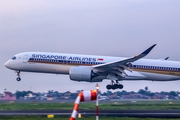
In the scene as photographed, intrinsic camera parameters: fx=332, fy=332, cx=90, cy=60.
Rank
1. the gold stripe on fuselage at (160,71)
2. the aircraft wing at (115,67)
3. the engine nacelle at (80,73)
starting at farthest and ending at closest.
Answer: the gold stripe on fuselage at (160,71), the engine nacelle at (80,73), the aircraft wing at (115,67)

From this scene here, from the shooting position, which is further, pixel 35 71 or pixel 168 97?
pixel 168 97

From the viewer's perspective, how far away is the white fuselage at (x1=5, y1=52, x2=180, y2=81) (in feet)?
111

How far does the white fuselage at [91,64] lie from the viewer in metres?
33.8

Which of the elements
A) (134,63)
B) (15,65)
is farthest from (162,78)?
(15,65)

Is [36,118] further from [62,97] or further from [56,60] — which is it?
[62,97]

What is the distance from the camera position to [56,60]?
33.9m

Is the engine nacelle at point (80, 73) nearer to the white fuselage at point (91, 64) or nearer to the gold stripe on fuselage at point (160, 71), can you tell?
the white fuselage at point (91, 64)

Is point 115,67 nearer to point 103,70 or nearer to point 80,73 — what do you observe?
point 103,70

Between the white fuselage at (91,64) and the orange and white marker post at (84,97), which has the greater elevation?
the white fuselage at (91,64)

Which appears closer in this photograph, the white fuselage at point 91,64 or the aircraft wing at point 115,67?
the aircraft wing at point 115,67

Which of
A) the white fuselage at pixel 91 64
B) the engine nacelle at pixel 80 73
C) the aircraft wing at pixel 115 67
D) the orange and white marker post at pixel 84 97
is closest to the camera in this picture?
the orange and white marker post at pixel 84 97

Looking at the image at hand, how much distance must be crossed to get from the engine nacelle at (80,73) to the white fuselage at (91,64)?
146 cm

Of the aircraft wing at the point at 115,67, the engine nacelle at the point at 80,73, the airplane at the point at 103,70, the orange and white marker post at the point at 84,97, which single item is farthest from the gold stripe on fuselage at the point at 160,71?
the orange and white marker post at the point at 84,97

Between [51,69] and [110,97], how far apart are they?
19319 millimetres
